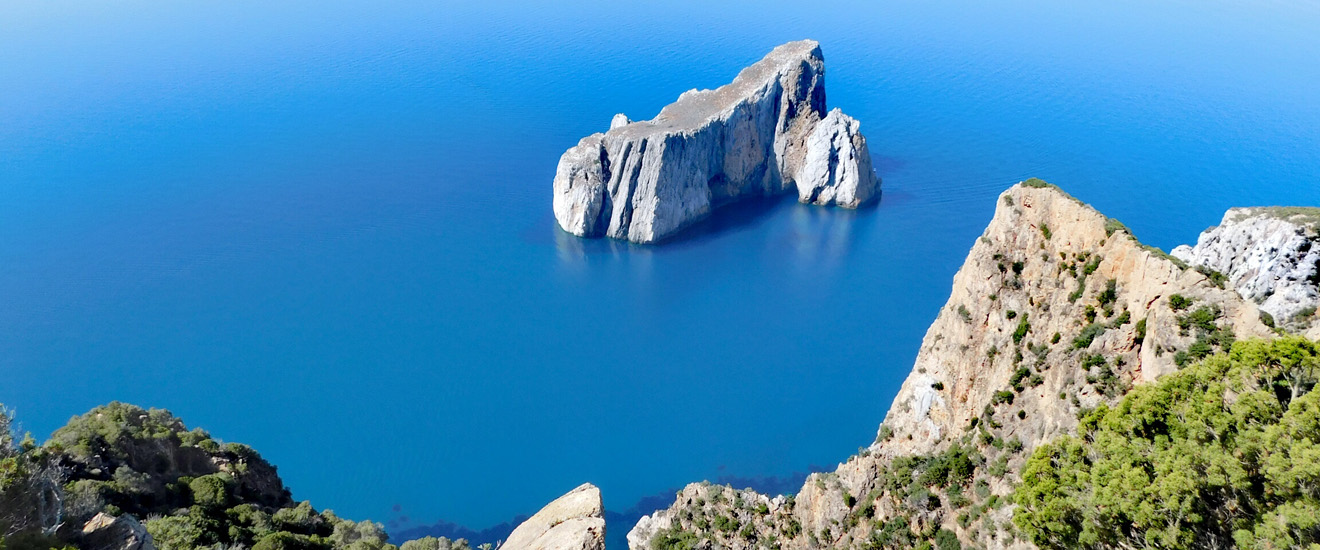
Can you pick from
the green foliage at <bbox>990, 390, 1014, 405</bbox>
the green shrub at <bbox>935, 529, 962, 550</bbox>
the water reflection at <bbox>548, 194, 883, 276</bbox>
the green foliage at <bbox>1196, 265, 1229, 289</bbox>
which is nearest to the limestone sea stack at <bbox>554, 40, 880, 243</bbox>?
the water reflection at <bbox>548, 194, 883, 276</bbox>

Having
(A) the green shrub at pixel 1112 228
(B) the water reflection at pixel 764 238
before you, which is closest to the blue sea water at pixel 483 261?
(B) the water reflection at pixel 764 238

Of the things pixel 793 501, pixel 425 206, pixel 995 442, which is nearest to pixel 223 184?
pixel 425 206

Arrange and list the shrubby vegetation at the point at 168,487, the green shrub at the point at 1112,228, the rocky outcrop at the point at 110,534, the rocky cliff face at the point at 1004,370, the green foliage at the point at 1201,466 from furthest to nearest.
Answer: the green shrub at the point at 1112,228, the rocky cliff face at the point at 1004,370, the shrubby vegetation at the point at 168,487, the rocky outcrop at the point at 110,534, the green foliage at the point at 1201,466

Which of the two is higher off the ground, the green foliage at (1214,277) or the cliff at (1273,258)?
the cliff at (1273,258)

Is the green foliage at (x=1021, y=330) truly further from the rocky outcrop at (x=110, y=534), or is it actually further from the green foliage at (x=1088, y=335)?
the rocky outcrop at (x=110, y=534)

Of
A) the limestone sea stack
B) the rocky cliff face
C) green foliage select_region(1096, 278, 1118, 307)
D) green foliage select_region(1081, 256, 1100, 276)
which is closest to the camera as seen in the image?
the rocky cliff face

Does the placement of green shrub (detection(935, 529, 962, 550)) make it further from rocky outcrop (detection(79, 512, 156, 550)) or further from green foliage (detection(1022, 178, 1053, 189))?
rocky outcrop (detection(79, 512, 156, 550))

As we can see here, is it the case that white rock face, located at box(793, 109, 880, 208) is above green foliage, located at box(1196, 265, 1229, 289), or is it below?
above
